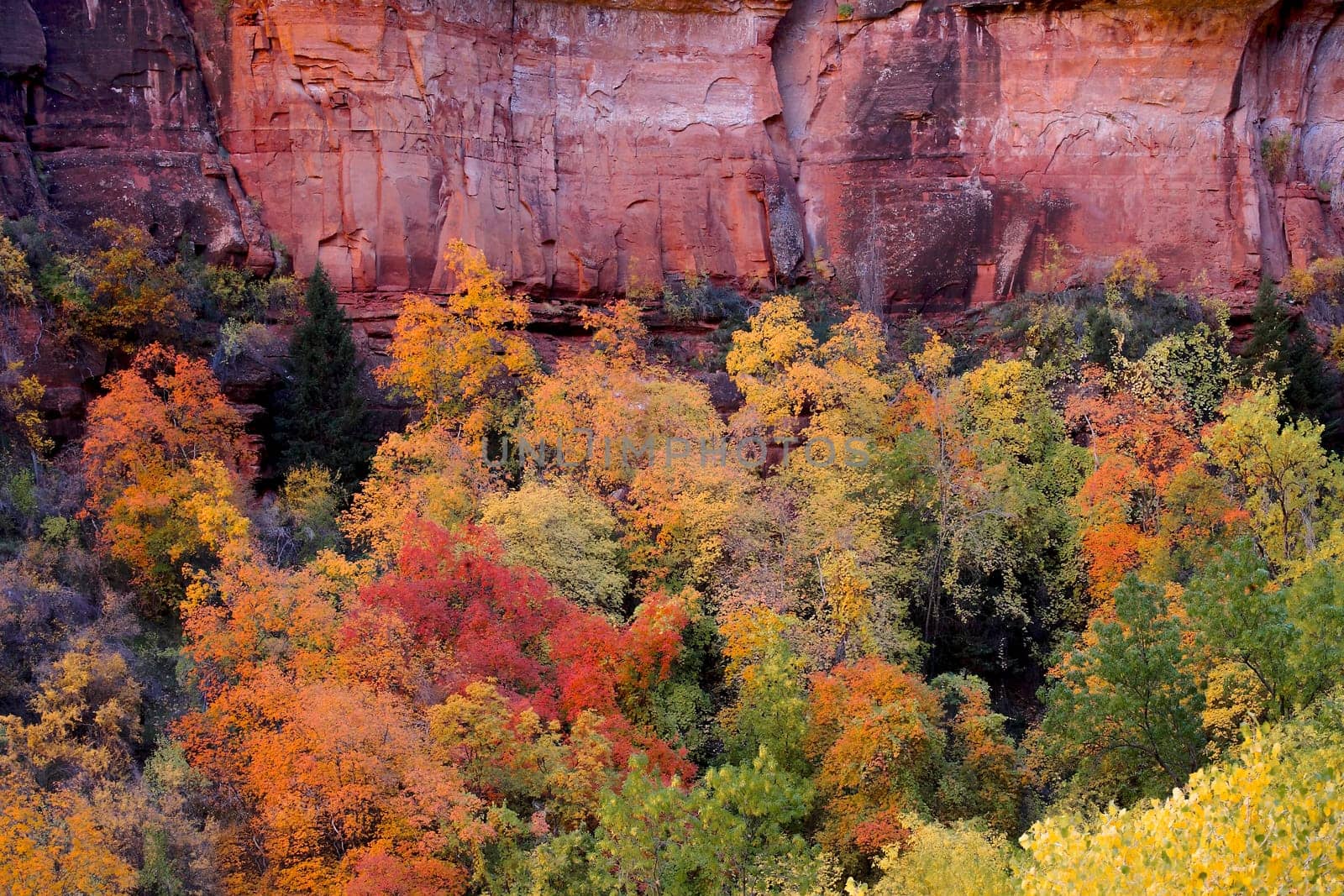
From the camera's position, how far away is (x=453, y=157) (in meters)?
39.9

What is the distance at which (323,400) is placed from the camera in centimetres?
3409

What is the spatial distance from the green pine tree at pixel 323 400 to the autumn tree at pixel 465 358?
Answer: 108 centimetres

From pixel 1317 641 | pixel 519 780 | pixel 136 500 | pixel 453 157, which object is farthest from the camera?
pixel 453 157

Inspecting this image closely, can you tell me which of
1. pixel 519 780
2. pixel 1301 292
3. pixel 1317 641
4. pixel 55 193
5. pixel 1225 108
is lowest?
pixel 519 780

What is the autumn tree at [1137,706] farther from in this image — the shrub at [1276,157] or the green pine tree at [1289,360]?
the shrub at [1276,157]

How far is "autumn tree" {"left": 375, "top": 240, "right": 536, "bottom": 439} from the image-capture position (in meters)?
33.8

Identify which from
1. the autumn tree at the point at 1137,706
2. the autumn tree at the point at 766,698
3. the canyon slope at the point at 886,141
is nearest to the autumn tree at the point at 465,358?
the canyon slope at the point at 886,141

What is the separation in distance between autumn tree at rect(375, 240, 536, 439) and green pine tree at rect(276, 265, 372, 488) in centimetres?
108

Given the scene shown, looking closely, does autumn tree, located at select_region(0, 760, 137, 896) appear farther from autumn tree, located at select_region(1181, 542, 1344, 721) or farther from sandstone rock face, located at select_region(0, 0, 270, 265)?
sandstone rock face, located at select_region(0, 0, 270, 265)

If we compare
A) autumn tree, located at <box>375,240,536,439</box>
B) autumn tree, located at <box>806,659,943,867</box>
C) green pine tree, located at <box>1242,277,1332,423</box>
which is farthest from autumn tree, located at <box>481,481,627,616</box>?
green pine tree, located at <box>1242,277,1332,423</box>

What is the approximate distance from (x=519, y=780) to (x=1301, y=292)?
29.4 metres

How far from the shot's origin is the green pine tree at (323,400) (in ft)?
109

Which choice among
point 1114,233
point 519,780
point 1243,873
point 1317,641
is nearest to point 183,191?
point 519,780

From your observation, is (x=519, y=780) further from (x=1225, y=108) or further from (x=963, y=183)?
(x=1225, y=108)
